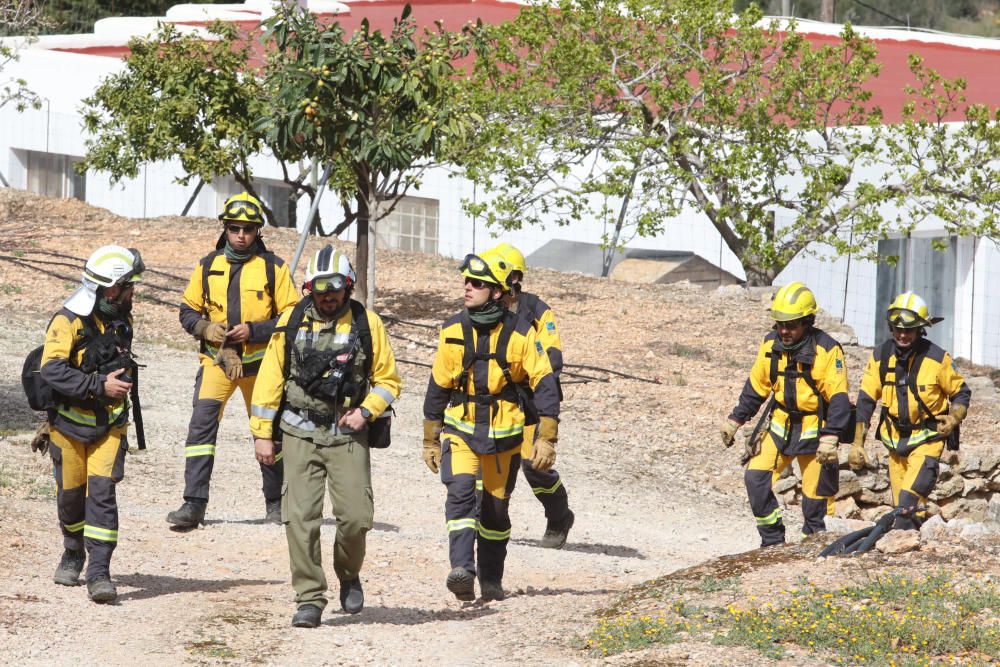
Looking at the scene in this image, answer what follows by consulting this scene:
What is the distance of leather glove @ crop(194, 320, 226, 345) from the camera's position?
31.8 ft

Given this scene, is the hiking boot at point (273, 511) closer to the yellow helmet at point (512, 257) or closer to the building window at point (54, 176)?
the yellow helmet at point (512, 257)

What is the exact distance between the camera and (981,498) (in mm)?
14734

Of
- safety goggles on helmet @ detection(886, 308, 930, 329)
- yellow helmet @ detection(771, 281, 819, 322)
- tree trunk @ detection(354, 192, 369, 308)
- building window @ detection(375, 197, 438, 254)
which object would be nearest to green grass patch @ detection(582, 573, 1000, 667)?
yellow helmet @ detection(771, 281, 819, 322)

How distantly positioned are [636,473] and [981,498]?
3357 millimetres

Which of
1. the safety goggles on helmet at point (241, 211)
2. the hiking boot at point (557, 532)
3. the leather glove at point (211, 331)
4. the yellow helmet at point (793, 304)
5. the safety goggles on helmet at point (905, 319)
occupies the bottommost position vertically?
the hiking boot at point (557, 532)

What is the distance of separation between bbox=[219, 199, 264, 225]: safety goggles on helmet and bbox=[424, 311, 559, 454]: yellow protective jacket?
6.23 feet

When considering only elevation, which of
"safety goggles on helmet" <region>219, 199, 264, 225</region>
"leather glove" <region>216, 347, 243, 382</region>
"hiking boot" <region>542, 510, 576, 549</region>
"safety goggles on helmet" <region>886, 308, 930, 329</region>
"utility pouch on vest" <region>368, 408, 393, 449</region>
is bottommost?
"hiking boot" <region>542, 510, 576, 549</region>

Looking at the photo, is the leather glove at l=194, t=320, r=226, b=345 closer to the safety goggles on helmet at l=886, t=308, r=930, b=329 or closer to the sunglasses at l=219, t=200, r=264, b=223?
the sunglasses at l=219, t=200, r=264, b=223

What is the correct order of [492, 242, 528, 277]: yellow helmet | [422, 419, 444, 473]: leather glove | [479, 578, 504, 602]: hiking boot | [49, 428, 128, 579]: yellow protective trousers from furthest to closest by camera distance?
1. [492, 242, 528, 277]: yellow helmet
2. [479, 578, 504, 602]: hiking boot
3. [422, 419, 444, 473]: leather glove
4. [49, 428, 128, 579]: yellow protective trousers

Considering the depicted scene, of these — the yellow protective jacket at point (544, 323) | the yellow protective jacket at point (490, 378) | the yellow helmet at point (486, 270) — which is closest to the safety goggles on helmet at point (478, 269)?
the yellow helmet at point (486, 270)

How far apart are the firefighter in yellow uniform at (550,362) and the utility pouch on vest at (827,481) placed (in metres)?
1.75

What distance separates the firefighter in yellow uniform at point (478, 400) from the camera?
8.28 metres

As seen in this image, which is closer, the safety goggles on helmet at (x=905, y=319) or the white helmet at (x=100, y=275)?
the white helmet at (x=100, y=275)

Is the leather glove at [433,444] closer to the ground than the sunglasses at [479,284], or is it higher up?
closer to the ground
